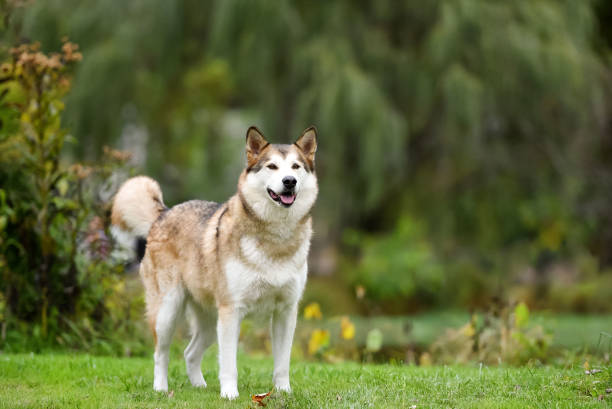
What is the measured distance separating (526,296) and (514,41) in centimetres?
527

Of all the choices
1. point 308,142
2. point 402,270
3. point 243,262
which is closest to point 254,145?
Answer: point 308,142

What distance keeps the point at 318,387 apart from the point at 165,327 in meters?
1.26

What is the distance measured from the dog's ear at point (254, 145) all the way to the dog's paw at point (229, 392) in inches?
62.8

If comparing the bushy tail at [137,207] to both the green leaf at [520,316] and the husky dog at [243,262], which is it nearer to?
the husky dog at [243,262]

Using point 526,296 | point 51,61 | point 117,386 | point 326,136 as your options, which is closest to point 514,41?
point 326,136

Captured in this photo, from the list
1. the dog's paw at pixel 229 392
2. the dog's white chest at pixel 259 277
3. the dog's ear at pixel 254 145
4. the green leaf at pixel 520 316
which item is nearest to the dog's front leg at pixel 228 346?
the dog's paw at pixel 229 392

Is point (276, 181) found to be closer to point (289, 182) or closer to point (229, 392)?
point (289, 182)

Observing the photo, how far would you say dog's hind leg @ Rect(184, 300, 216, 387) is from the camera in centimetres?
584

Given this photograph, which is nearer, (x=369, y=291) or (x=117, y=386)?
(x=117, y=386)

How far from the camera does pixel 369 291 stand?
15.9 meters

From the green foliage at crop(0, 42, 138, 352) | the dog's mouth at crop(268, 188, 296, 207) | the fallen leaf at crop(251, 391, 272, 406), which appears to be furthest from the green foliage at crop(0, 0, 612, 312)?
the fallen leaf at crop(251, 391, 272, 406)

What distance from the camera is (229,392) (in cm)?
517

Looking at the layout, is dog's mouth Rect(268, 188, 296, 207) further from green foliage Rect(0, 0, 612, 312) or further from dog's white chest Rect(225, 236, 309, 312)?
green foliage Rect(0, 0, 612, 312)

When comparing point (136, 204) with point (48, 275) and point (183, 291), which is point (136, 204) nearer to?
point (183, 291)
